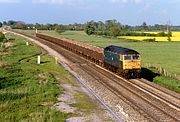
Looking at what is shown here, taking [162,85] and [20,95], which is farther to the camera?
[162,85]

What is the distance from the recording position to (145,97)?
2427 cm

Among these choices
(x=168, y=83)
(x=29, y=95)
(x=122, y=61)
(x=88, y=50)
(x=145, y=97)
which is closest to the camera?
(x=29, y=95)

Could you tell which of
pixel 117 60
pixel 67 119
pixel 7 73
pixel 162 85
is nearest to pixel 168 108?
pixel 67 119

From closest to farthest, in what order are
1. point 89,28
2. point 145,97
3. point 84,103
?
1. point 84,103
2. point 145,97
3. point 89,28

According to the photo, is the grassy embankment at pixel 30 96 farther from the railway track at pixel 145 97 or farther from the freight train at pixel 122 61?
the freight train at pixel 122 61

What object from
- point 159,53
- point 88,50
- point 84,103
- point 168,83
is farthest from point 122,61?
point 159,53

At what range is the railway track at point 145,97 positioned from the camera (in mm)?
19656

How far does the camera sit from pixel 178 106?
21.8m

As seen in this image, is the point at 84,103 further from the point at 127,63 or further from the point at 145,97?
the point at 127,63

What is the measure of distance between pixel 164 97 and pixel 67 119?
9061 millimetres

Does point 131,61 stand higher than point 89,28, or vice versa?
point 89,28

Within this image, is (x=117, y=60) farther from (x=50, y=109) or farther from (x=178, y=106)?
(x=50, y=109)

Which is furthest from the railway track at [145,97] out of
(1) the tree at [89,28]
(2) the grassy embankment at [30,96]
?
(1) the tree at [89,28]

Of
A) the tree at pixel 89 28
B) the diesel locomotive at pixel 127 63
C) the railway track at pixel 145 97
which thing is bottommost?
the railway track at pixel 145 97
